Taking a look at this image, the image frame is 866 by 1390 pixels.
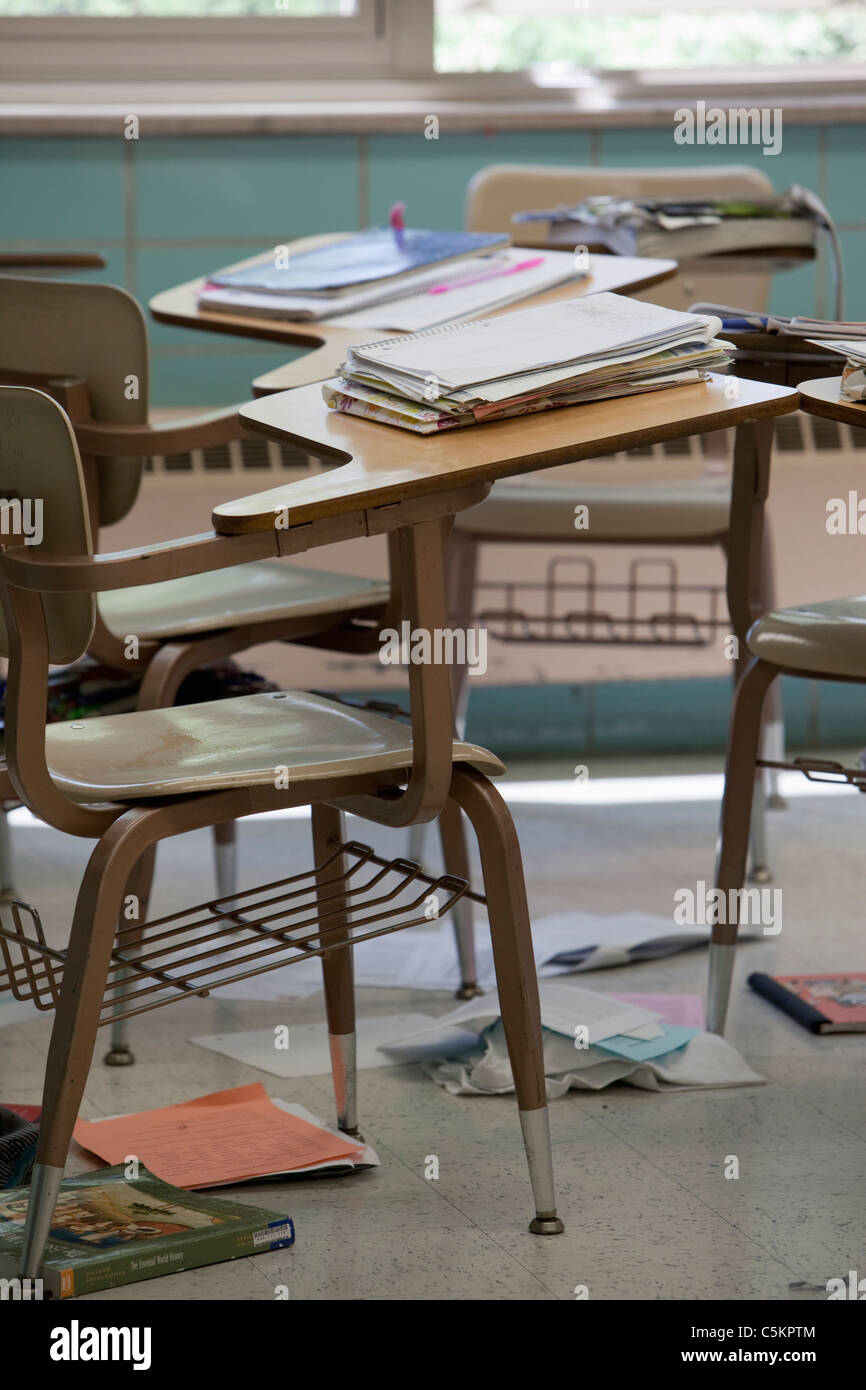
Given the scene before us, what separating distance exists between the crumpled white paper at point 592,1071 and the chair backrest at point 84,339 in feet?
2.75

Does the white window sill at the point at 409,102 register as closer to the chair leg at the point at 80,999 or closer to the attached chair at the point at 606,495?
the attached chair at the point at 606,495

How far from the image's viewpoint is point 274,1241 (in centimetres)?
161

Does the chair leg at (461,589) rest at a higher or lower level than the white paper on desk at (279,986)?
higher

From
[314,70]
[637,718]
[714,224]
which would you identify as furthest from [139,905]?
[314,70]

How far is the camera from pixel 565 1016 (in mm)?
2031

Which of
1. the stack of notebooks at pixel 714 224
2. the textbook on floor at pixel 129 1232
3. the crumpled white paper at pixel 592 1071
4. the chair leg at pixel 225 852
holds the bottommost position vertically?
the crumpled white paper at pixel 592 1071

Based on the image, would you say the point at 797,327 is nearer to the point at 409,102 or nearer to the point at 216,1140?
the point at 216,1140

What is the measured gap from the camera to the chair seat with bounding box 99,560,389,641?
6.69 ft

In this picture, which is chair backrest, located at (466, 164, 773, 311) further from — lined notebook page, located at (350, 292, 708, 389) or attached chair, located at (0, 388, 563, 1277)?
attached chair, located at (0, 388, 563, 1277)

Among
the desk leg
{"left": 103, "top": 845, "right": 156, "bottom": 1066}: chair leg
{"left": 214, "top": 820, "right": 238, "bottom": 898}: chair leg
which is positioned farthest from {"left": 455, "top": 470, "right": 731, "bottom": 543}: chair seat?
{"left": 103, "top": 845, "right": 156, "bottom": 1066}: chair leg

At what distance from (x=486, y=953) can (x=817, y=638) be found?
782 mm

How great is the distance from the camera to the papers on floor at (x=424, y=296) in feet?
7.11

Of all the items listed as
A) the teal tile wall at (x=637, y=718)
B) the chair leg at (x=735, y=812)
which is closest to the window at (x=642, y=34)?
the teal tile wall at (x=637, y=718)

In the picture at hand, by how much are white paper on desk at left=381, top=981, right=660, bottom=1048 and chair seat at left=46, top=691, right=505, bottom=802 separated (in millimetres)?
534
